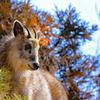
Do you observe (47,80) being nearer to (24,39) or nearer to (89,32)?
(24,39)

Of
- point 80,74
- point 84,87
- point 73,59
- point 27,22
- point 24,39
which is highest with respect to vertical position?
point 27,22

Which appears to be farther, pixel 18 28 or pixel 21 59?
pixel 18 28

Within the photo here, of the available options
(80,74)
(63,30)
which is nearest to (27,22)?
(63,30)

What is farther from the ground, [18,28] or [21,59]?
[18,28]

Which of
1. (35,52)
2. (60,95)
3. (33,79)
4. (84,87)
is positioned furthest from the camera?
(84,87)

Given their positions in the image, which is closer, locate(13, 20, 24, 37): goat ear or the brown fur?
the brown fur

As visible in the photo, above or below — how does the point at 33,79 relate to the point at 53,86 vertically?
above

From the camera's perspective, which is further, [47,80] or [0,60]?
[47,80]

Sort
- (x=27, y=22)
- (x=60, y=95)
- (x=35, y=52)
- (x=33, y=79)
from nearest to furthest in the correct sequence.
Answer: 1. (x=35, y=52)
2. (x=33, y=79)
3. (x=60, y=95)
4. (x=27, y=22)

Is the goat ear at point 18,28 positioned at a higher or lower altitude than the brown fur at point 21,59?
higher

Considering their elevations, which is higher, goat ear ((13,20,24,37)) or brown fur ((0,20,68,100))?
goat ear ((13,20,24,37))

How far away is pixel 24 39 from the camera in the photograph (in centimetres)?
344

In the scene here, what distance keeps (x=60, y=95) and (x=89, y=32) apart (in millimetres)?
3603

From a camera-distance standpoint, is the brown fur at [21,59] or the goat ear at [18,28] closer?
the brown fur at [21,59]
